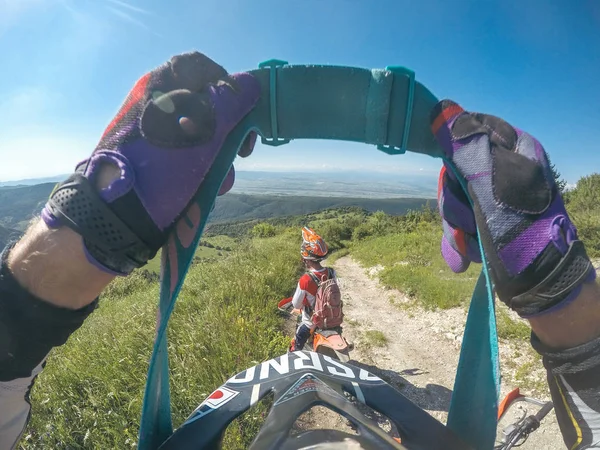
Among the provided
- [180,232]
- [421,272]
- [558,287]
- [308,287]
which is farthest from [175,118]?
[421,272]

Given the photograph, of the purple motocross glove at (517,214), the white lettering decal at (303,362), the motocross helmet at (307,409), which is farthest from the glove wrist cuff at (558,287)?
the white lettering decal at (303,362)

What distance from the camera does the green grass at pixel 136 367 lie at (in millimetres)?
2287

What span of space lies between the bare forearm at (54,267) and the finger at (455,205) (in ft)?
3.33

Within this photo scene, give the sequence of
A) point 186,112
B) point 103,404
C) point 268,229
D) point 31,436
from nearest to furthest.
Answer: point 186,112 → point 31,436 → point 103,404 → point 268,229

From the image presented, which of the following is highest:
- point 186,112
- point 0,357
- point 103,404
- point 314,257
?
point 186,112

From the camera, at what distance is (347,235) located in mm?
19219

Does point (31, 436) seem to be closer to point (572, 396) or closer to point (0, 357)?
point (0, 357)

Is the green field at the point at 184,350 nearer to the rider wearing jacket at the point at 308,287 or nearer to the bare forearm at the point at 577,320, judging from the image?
the rider wearing jacket at the point at 308,287

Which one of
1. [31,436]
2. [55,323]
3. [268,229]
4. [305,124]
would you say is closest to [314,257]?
[31,436]

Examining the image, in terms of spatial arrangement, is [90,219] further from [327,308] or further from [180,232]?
[327,308]

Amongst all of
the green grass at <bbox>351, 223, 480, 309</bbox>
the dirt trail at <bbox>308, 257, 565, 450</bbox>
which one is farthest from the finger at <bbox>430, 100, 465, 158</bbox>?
the green grass at <bbox>351, 223, 480, 309</bbox>

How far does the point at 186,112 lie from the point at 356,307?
22.2ft

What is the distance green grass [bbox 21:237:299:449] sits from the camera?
2287mm

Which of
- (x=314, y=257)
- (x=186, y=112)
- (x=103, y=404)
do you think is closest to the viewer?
(x=186, y=112)
